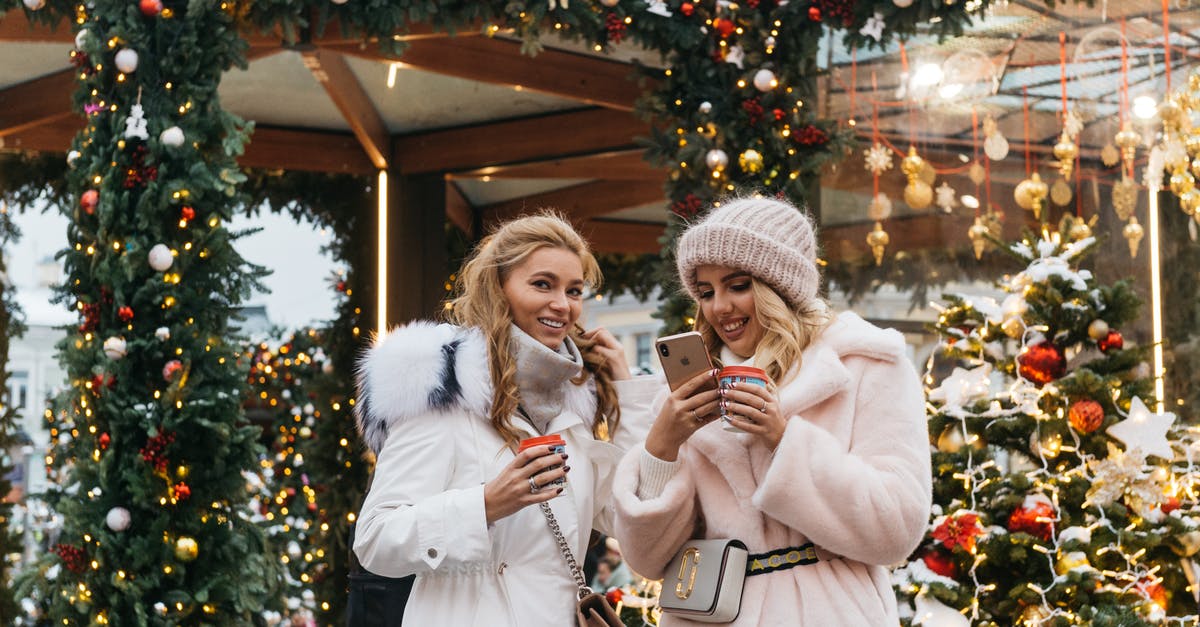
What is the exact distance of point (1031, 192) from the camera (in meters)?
6.93

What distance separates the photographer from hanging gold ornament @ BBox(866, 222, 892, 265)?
22.8ft

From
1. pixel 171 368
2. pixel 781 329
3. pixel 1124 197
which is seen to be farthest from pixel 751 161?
pixel 781 329

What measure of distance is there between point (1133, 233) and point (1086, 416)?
Result: 2.54 meters

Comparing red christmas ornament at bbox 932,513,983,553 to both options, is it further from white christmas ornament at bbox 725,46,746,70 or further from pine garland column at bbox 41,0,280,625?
pine garland column at bbox 41,0,280,625

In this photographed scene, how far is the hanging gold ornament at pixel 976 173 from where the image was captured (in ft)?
22.9

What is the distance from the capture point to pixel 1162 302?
7.19 m

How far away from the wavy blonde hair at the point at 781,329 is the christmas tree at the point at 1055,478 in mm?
2091

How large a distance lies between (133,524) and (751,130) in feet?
10.1

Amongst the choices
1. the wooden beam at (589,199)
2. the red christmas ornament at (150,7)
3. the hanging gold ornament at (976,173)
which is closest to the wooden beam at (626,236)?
the wooden beam at (589,199)

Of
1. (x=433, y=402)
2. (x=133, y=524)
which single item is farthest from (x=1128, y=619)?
(x=133, y=524)

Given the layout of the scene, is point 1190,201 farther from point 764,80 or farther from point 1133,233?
point 764,80

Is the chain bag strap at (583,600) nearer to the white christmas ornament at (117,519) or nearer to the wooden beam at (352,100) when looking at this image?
the white christmas ornament at (117,519)

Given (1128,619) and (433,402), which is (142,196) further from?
(1128,619)

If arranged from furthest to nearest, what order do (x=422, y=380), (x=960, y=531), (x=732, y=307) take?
(x=960, y=531) < (x=422, y=380) < (x=732, y=307)
